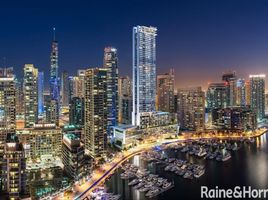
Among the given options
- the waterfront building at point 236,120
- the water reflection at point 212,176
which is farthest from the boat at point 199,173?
the waterfront building at point 236,120

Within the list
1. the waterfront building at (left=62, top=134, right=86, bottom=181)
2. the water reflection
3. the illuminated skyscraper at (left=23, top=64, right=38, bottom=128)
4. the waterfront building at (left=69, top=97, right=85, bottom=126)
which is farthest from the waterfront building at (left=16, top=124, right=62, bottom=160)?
the illuminated skyscraper at (left=23, top=64, right=38, bottom=128)

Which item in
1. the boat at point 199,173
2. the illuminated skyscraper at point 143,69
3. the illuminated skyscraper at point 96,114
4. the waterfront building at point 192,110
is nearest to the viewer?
the boat at point 199,173

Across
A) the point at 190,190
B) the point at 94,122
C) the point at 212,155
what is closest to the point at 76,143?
the point at 94,122

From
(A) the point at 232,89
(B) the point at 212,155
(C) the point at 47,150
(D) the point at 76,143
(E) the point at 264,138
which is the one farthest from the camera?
(A) the point at 232,89

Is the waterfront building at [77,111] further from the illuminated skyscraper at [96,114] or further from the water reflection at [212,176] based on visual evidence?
the water reflection at [212,176]

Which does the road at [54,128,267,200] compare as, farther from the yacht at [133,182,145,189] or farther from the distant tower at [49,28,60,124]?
the distant tower at [49,28,60,124]

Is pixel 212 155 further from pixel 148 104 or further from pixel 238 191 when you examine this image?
pixel 148 104

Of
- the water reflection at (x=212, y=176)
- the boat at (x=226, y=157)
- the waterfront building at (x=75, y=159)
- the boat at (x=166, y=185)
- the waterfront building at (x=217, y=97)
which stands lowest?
the water reflection at (x=212, y=176)
